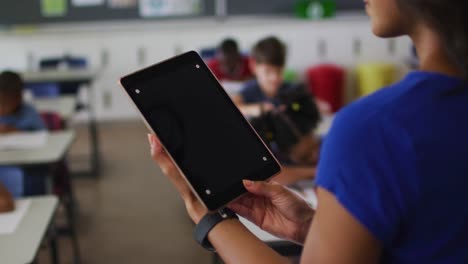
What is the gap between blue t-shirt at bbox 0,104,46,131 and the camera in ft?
11.4

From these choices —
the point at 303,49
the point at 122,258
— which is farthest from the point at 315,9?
the point at 122,258

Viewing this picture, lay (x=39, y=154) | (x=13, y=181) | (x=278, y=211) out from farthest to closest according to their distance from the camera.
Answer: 1. (x=39, y=154)
2. (x=13, y=181)
3. (x=278, y=211)

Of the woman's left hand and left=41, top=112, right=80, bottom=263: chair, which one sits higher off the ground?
the woman's left hand

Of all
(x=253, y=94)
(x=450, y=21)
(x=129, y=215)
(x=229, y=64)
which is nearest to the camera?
(x=450, y=21)

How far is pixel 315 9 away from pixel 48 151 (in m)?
3.82

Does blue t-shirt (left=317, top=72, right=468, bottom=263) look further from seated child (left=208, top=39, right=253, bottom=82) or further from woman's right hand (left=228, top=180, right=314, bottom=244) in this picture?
seated child (left=208, top=39, right=253, bottom=82)

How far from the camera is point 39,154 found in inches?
127

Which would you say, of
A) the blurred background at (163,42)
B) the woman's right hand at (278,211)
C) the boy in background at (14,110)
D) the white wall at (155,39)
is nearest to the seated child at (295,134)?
the boy in background at (14,110)

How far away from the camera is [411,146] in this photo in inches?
26.8

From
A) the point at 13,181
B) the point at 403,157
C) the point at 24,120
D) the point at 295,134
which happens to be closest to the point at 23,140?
the point at 24,120

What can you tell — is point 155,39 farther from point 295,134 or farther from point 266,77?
point 295,134

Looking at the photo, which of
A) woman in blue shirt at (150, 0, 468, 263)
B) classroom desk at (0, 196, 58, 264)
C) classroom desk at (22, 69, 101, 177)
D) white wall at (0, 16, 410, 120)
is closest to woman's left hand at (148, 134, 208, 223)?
woman in blue shirt at (150, 0, 468, 263)

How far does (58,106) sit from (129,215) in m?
0.97

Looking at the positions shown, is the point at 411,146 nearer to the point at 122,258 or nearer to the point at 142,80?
the point at 142,80
